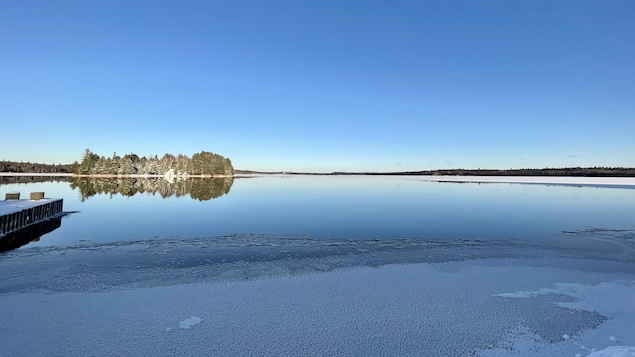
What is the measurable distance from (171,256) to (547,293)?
7.94 meters

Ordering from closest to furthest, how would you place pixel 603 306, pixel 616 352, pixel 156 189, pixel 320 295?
1. pixel 616 352
2. pixel 603 306
3. pixel 320 295
4. pixel 156 189

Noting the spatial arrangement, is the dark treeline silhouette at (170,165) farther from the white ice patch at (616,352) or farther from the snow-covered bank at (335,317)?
the white ice patch at (616,352)

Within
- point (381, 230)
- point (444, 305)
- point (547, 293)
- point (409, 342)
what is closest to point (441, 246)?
point (381, 230)

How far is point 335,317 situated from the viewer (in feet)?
15.3

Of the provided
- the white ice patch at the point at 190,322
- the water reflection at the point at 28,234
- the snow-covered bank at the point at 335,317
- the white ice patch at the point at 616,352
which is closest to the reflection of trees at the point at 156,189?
the water reflection at the point at 28,234

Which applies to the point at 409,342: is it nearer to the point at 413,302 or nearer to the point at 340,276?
the point at 413,302

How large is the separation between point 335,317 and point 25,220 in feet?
50.1

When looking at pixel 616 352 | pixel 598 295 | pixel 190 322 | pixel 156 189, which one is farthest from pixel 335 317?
pixel 156 189

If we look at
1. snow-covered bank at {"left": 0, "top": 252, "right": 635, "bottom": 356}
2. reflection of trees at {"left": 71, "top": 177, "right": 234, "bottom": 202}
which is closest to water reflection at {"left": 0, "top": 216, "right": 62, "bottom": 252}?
snow-covered bank at {"left": 0, "top": 252, "right": 635, "bottom": 356}

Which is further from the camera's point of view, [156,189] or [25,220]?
[156,189]

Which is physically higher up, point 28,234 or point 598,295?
point 598,295

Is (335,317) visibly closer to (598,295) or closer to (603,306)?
(603,306)

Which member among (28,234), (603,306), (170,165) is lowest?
(28,234)

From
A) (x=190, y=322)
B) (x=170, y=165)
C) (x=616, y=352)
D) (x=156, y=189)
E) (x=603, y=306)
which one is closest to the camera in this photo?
(x=616, y=352)
